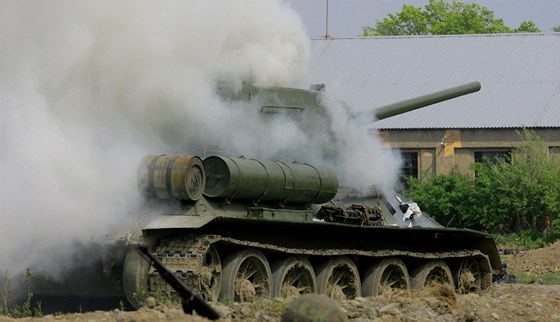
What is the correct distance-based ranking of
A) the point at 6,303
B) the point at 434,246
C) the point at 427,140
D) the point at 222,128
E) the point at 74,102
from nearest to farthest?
the point at 6,303
the point at 74,102
the point at 222,128
the point at 434,246
the point at 427,140

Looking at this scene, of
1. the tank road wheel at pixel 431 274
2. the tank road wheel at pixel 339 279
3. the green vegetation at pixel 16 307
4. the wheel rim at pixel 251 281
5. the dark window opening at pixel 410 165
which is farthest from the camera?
the dark window opening at pixel 410 165

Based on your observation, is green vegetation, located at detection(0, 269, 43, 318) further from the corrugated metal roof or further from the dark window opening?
the dark window opening

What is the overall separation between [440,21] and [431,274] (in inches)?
1858

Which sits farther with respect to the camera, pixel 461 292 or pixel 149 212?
pixel 461 292

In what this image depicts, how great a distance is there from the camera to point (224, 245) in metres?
15.6

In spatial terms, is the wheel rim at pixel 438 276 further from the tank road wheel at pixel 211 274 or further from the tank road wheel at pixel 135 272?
the tank road wheel at pixel 135 272

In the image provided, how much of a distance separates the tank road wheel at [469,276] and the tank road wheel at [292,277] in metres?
3.58

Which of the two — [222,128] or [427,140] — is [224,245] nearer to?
[222,128]

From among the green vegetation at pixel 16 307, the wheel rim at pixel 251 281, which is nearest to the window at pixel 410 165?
the wheel rim at pixel 251 281

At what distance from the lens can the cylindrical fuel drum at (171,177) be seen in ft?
49.7

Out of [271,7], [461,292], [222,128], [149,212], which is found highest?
[271,7]

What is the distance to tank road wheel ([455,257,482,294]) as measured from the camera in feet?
66.3

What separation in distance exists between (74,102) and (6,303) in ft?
8.74

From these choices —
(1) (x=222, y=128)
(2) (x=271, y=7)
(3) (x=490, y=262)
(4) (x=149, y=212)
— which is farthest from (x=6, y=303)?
(3) (x=490, y=262)
